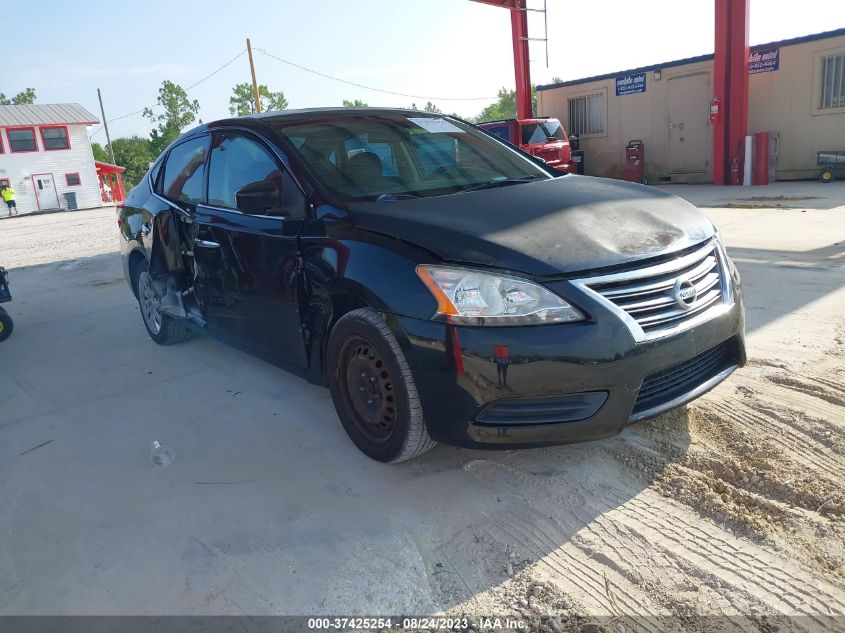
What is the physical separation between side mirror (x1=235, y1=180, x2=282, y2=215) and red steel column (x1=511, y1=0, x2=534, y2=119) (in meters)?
17.3

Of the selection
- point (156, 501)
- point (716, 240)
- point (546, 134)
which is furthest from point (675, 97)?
point (156, 501)

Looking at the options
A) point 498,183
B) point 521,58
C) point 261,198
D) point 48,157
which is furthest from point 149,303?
point 48,157

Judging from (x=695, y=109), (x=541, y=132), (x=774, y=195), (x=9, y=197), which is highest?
(x=695, y=109)

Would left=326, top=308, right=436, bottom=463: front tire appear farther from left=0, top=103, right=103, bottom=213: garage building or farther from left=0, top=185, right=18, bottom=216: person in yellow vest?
left=0, top=103, right=103, bottom=213: garage building

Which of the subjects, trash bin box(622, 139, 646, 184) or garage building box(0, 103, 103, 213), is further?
garage building box(0, 103, 103, 213)

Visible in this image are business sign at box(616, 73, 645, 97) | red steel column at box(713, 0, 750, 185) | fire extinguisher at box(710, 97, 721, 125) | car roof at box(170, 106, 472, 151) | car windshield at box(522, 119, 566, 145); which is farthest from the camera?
business sign at box(616, 73, 645, 97)

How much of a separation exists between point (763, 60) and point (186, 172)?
16317 mm

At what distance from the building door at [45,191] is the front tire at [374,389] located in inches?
1644

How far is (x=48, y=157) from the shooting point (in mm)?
38688

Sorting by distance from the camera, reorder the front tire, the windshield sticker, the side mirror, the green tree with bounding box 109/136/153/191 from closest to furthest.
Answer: the front tire
the side mirror
the windshield sticker
the green tree with bounding box 109/136/153/191

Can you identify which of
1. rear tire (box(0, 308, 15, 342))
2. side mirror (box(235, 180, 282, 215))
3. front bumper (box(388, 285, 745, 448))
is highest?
side mirror (box(235, 180, 282, 215))

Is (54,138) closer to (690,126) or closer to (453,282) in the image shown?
(690,126)

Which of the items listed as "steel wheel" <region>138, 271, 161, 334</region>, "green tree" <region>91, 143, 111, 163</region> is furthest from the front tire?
"green tree" <region>91, 143, 111, 163</region>

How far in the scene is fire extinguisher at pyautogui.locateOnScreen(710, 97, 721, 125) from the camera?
51.6ft
